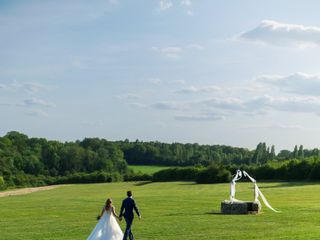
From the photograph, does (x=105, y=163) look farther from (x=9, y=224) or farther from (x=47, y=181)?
(x=9, y=224)

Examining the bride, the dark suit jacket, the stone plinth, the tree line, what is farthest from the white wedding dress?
the tree line

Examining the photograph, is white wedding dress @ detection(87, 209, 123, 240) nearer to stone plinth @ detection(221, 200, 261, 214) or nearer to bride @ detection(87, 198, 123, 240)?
bride @ detection(87, 198, 123, 240)

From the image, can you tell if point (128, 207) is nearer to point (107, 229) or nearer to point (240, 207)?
point (107, 229)

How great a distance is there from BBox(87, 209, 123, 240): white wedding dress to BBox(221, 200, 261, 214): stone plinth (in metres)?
17.9

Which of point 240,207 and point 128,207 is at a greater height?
point 128,207

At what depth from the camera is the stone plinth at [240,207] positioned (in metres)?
39.5

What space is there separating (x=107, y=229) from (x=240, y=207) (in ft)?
60.8

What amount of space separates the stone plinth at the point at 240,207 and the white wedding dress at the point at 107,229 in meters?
17.9

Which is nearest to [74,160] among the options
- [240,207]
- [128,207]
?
[240,207]

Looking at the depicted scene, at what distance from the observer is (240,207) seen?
130 ft

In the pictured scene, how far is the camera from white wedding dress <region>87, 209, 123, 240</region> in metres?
23.0

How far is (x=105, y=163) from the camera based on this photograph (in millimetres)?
162250

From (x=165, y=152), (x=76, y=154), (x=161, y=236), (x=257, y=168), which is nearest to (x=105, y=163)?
(x=76, y=154)

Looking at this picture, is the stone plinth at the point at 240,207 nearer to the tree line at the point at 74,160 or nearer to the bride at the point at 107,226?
the bride at the point at 107,226
